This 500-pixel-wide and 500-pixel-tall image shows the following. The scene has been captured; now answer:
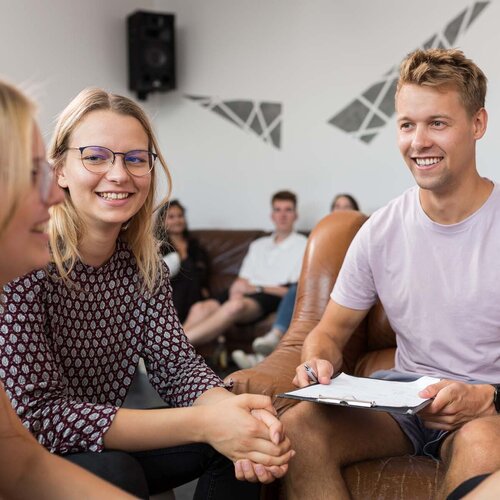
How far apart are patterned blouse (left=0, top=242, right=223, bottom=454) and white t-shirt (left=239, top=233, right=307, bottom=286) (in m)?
3.80

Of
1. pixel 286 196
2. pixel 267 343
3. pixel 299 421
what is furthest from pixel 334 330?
pixel 286 196

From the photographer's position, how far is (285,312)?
5.30 metres

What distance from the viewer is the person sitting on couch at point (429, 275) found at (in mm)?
2127

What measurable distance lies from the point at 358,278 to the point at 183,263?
373 centimetres

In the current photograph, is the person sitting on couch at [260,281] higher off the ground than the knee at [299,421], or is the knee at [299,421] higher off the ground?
the knee at [299,421]

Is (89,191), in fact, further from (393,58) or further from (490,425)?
(393,58)

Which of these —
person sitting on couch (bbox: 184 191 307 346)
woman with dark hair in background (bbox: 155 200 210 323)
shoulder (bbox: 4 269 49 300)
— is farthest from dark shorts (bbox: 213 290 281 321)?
shoulder (bbox: 4 269 49 300)

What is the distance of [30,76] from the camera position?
6.52 m

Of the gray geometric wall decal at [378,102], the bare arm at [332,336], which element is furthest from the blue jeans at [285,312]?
the bare arm at [332,336]

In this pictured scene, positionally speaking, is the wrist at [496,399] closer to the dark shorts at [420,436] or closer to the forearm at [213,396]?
the dark shorts at [420,436]

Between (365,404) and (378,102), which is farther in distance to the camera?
(378,102)

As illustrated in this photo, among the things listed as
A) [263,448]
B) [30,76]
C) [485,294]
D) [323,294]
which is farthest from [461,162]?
[30,76]

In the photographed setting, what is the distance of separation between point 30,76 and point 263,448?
17.7ft

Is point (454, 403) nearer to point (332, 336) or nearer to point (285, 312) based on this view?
point (332, 336)
